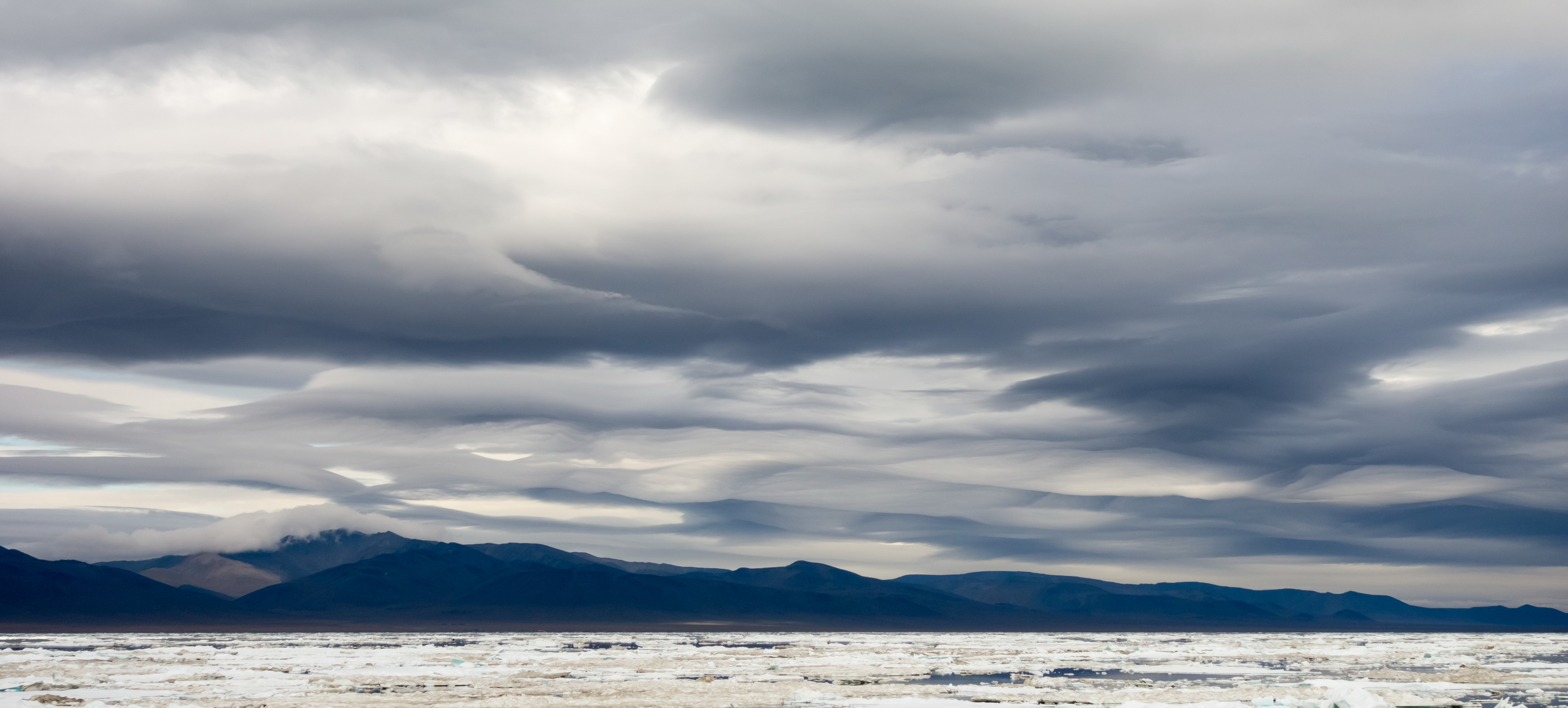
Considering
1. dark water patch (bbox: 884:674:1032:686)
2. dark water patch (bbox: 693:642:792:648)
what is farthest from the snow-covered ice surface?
dark water patch (bbox: 693:642:792:648)

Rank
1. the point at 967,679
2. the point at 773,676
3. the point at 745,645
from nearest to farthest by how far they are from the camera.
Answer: the point at 967,679, the point at 773,676, the point at 745,645

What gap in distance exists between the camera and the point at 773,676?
5406 centimetres

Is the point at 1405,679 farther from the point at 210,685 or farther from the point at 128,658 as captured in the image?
the point at 128,658

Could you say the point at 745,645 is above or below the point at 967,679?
below

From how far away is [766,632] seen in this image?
619 feet

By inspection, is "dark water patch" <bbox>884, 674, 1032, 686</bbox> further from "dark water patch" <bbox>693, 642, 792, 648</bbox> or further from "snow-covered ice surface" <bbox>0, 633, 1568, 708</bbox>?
"dark water patch" <bbox>693, 642, 792, 648</bbox>

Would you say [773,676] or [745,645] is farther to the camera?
[745,645]

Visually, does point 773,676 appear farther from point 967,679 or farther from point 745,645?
point 745,645

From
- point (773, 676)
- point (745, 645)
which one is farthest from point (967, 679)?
point (745, 645)

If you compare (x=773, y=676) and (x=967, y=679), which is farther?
(x=773, y=676)

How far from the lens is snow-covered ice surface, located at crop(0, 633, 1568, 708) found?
40.5 m

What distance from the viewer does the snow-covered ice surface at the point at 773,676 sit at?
40.5m

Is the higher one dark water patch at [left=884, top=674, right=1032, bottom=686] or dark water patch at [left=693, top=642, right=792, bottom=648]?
dark water patch at [left=884, top=674, right=1032, bottom=686]

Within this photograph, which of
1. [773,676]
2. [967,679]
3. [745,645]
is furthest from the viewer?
[745,645]
